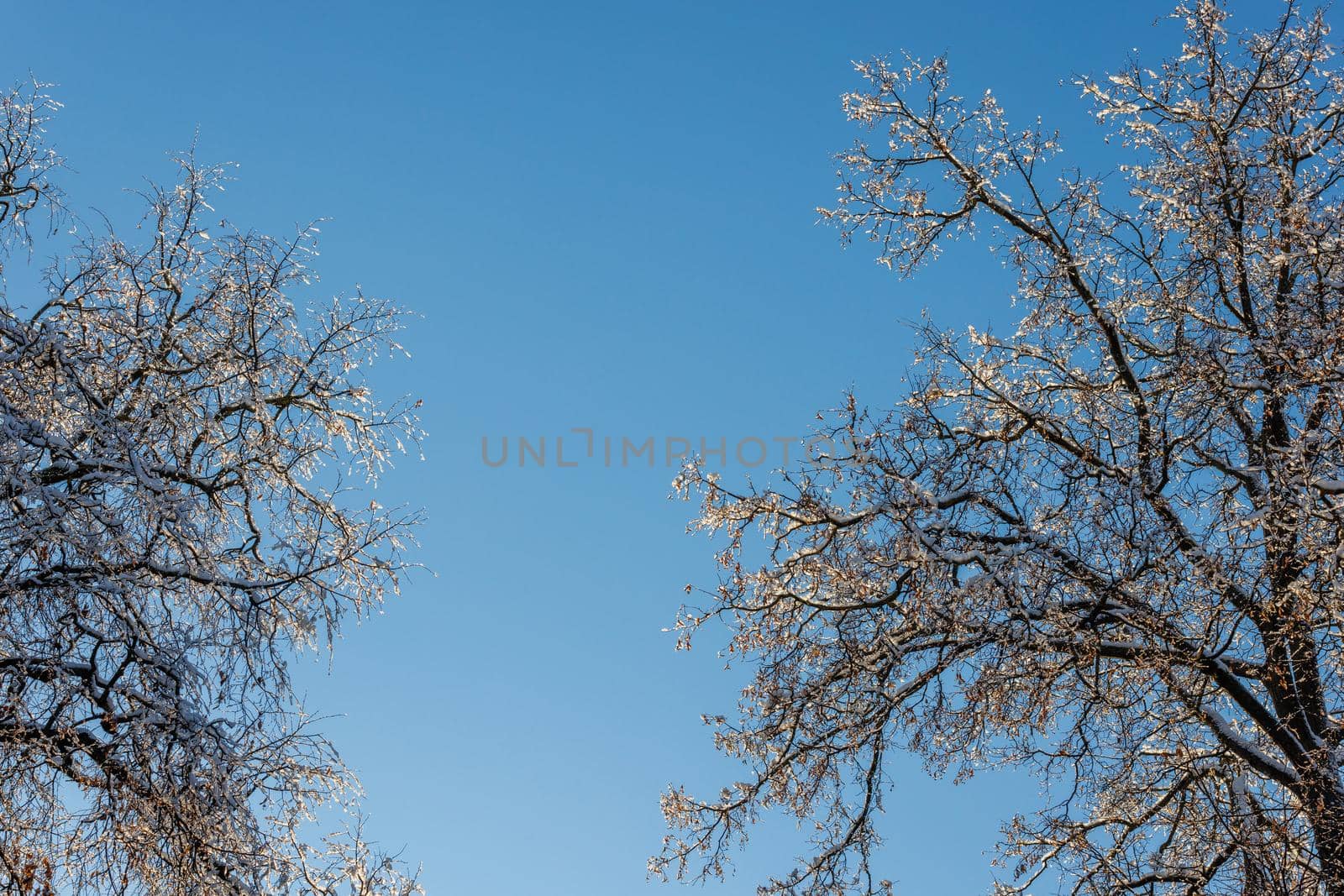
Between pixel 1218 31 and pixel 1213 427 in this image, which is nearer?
pixel 1213 427

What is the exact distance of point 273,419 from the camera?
31.3ft

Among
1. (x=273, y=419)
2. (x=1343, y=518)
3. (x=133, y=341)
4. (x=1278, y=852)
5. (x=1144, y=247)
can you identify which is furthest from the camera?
(x=1144, y=247)

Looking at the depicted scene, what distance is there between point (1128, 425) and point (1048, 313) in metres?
1.76

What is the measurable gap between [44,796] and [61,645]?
90cm

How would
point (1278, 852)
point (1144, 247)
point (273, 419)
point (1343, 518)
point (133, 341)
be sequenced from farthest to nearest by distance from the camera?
point (1144, 247) < point (273, 419) < point (133, 341) < point (1343, 518) < point (1278, 852)

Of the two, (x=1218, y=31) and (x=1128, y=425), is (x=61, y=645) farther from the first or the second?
(x=1218, y=31)

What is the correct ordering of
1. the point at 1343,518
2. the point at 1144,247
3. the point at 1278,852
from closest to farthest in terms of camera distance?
the point at 1278,852
the point at 1343,518
the point at 1144,247

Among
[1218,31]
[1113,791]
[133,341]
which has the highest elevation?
[1218,31]

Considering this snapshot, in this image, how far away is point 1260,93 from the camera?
1013 cm

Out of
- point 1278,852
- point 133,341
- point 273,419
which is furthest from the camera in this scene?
point 273,419

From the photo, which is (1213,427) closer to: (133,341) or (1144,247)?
(1144,247)

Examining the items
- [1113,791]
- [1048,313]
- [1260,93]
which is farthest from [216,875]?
[1260,93]

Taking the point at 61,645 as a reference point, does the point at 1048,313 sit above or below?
above

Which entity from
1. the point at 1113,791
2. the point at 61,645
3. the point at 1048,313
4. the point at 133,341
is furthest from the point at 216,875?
the point at 1048,313
